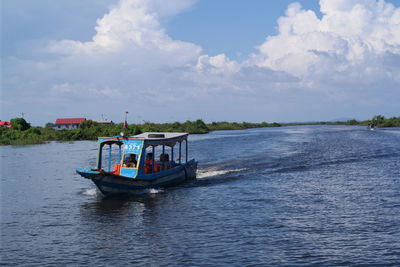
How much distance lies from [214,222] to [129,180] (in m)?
6.84

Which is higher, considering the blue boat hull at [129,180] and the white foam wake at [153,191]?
the blue boat hull at [129,180]

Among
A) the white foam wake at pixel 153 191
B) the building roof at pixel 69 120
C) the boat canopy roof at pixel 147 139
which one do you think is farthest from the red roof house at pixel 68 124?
the white foam wake at pixel 153 191

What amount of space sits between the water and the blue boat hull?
543mm

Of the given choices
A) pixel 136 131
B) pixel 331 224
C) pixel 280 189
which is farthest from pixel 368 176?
pixel 136 131

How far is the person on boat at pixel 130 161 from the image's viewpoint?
22.4 m

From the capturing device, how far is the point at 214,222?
1597 centimetres

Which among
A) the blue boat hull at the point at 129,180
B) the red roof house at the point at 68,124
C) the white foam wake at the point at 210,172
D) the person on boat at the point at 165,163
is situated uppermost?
the red roof house at the point at 68,124

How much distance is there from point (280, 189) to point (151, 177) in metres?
7.55

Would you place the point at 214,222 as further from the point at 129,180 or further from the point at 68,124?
the point at 68,124

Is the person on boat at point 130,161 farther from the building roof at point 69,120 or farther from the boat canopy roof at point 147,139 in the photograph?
the building roof at point 69,120

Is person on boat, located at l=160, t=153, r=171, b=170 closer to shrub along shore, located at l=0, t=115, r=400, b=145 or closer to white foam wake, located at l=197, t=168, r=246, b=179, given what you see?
white foam wake, located at l=197, t=168, r=246, b=179

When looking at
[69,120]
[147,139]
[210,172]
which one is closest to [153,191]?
[147,139]

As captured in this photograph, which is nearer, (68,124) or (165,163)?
(165,163)

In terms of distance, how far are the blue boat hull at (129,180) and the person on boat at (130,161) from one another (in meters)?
1.00
